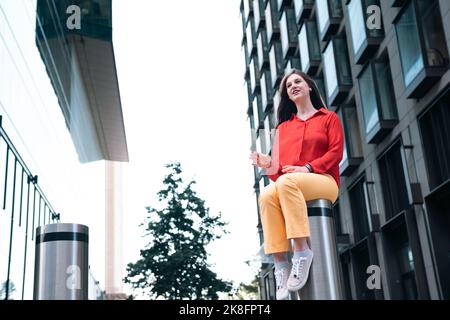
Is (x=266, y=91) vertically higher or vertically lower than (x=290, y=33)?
higher

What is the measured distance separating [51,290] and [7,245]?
11.2m

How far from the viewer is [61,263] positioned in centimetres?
456

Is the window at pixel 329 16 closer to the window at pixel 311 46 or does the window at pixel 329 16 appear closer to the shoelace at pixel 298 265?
the window at pixel 311 46

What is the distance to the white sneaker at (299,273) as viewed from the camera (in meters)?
3.93

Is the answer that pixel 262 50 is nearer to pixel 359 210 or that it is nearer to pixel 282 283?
pixel 359 210

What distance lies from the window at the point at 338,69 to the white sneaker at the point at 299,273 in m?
17.3

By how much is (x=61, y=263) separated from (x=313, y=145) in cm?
202

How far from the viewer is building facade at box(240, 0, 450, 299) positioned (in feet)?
47.7

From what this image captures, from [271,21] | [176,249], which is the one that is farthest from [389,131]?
[271,21]

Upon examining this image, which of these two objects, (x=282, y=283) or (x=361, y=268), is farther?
(x=361, y=268)

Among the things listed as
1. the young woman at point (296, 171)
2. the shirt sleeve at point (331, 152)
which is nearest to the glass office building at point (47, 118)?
the young woman at point (296, 171)

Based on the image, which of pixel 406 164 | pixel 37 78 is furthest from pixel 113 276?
pixel 406 164
